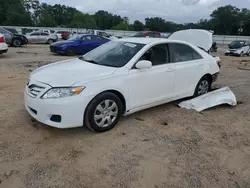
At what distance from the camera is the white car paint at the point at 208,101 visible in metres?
5.07

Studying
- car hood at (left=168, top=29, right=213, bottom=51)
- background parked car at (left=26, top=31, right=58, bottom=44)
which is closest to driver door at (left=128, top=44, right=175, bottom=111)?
car hood at (left=168, top=29, right=213, bottom=51)

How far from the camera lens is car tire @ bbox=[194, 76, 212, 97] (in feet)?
18.1

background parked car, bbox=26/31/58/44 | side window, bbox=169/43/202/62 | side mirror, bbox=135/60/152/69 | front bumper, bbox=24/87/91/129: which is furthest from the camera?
background parked car, bbox=26/31/58/44

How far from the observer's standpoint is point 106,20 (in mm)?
85438

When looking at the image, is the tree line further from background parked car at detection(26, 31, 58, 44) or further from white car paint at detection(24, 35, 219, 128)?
white car paint at detection(24, 35, 219, 128)

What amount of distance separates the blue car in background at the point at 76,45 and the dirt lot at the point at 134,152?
9.50 metres

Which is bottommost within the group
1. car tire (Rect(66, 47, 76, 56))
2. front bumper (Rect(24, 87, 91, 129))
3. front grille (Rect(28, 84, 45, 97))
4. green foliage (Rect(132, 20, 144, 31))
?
front bumper (Rect(24, 87, 91, 129))

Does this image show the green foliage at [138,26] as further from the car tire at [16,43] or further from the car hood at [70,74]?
the car hood at [70,74]

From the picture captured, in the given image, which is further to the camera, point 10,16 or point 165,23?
point 165,23

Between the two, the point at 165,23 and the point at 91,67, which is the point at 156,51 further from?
the point at 165,23

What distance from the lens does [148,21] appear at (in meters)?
Answer: 73.7

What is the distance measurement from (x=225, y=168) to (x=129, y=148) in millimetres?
1251

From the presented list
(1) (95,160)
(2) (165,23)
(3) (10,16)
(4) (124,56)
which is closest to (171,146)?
(1) (95,160)

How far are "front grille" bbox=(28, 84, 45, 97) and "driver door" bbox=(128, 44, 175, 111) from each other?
1.36 m
